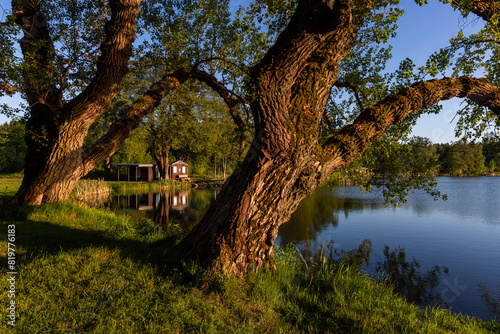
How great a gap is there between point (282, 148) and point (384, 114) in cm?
215

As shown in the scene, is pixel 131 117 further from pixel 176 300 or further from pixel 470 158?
pixel 470 158

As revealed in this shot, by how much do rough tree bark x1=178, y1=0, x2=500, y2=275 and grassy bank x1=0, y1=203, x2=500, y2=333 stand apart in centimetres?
43

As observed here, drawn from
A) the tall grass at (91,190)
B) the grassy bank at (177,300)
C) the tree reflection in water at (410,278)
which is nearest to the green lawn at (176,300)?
the grassy bank at (177,300)

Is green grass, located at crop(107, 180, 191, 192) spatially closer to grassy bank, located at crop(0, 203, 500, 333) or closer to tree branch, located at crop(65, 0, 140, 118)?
tree branch, located at crop(65, 0, 140, 118)

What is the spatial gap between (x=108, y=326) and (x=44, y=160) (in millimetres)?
6929

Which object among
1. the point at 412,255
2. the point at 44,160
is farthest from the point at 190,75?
the point at 412,255

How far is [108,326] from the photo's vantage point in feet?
9.42

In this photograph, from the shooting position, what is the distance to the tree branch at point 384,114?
4.73 metres

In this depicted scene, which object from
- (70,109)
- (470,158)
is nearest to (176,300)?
(70,109)

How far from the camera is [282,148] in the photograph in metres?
4.12

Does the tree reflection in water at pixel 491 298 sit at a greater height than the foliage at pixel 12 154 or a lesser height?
lesser

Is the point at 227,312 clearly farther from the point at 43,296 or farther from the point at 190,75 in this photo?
the point at 190,75

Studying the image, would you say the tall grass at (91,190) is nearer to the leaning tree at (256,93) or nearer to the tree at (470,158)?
the leaning tree at (256,93)

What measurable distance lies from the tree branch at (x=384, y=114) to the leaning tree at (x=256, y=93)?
0.02 meters
